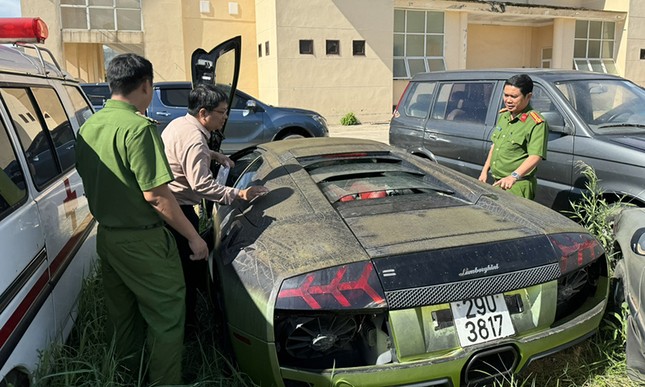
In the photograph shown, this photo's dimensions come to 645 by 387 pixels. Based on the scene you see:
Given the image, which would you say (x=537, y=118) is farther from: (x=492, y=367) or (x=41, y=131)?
(x=41, y=131)

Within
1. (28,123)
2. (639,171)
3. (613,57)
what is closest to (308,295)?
(28,123)

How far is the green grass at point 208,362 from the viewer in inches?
93.4

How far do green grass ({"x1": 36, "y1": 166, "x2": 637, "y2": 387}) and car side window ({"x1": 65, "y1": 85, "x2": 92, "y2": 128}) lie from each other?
1.79 m

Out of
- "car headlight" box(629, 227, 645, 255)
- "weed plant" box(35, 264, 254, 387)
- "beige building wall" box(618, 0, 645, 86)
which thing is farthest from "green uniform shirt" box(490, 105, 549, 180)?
"beige building wall" box(618, 0, 645, 86)

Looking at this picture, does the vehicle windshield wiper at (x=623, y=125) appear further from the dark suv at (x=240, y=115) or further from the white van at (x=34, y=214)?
the dark suv at (x=240, y=115)

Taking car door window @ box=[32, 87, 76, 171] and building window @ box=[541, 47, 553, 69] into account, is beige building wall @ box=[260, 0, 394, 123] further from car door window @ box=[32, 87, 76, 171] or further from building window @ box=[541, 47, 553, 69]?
car door window @ box=[32, 87, 76, 171]

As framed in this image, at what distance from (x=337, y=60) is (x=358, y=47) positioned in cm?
96

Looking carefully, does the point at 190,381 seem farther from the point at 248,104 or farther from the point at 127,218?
the point at 248,104

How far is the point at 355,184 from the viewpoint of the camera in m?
3.07

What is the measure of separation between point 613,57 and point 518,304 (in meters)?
25.4

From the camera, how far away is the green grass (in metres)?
2.37

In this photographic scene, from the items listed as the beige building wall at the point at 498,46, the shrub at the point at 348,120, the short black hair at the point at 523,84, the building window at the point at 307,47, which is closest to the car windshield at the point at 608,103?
the short black hair at the point at 523,84

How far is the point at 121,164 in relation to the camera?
2.29 metres

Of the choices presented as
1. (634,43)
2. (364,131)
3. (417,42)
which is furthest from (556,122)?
(634,43)
